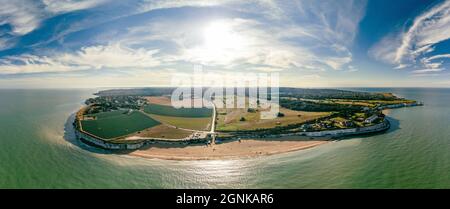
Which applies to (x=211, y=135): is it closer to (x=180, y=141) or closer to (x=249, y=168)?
(x=180, y=141)

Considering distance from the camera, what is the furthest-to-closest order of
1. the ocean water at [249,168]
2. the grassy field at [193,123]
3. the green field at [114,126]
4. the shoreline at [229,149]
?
the grassy field at [193,123] < the green field at [114,126] < the shoreline at [229,149] < the ocean water at [249,168]

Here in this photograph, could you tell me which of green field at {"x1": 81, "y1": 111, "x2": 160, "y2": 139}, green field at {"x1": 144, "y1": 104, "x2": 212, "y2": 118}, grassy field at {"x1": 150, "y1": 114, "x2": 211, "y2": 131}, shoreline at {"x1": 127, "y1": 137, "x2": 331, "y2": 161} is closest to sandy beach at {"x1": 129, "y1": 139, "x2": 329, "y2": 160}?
shoreline at {"x1": 127, "y1": 137, "x2": 331, "y2": 161}

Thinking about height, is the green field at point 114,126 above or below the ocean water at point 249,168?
above

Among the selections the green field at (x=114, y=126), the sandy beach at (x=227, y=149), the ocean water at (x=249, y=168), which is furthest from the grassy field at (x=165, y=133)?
the ocean water at (x=249, y=168)

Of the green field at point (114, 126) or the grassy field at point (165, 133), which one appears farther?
the green field at point (114, 126)

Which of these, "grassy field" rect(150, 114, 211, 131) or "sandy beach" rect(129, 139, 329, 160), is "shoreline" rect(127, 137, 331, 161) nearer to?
"sandy beach" rect(129, 139, 329, 160)

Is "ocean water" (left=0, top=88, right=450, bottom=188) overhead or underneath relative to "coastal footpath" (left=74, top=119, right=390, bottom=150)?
underneath

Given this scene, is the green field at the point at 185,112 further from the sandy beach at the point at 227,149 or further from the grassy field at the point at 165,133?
the sandy beach at the point at 227,149
